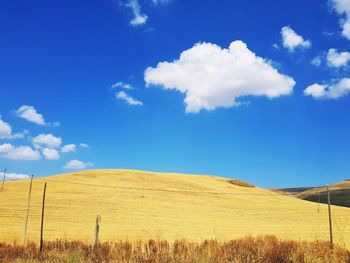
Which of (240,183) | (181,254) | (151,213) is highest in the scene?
(240,183)

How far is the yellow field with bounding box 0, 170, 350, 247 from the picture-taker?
3112 centimetres

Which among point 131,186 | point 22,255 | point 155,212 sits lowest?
point 22,255

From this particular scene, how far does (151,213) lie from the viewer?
44.1 m

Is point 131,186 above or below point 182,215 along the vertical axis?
above

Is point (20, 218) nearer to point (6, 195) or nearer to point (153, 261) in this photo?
point (6, 195)

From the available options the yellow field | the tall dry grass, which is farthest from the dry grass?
the tall dry grass

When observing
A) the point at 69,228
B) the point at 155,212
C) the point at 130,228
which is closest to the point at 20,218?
the point at 69,228

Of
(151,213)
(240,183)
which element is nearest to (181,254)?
(151,213)

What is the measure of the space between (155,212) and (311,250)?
103 feet

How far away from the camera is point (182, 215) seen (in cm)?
4500

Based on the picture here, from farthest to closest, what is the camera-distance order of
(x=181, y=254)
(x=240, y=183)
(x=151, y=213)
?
(x=240, y=183)
(x=151, y=213)
(x=181, y=254)

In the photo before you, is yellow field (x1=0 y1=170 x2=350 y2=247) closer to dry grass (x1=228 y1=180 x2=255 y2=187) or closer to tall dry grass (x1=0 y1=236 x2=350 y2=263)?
tall dry grass (x1=0 y1=236 x2=350 y2=263)

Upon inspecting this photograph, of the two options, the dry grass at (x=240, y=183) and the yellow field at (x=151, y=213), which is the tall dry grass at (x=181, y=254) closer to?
the yellow field at (x=151, y=213)

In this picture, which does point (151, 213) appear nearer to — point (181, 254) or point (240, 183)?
point (181, 254)
